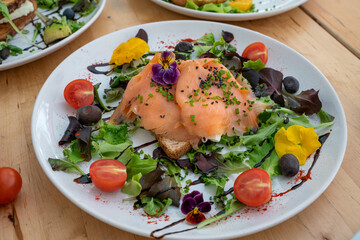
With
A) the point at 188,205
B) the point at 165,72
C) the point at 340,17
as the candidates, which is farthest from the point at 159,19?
the point at 188,205

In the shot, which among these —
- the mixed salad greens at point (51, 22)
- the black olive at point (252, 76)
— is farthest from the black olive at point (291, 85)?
the mixed salad greens at point (51, 22)

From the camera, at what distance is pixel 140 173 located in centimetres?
190

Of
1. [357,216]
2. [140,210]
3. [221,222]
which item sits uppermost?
[357,216]

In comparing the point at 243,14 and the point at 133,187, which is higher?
the point at 243,14

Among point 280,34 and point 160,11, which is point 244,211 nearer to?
point 280,34

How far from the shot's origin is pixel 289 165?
194 centimetres

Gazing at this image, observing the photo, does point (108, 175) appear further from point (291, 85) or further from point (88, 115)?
point (291, 85)

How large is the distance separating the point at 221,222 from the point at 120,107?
1030 millimetres

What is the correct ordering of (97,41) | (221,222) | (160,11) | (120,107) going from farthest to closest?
(160,11) < (97,41) < (120,107) < (221,222)

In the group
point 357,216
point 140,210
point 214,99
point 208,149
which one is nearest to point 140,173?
point 140,210

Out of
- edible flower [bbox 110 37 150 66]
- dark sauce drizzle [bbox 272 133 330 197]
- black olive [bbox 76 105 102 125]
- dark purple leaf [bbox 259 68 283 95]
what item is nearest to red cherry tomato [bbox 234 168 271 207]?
dark sauce drizzle [bbox 272 133 330 197]

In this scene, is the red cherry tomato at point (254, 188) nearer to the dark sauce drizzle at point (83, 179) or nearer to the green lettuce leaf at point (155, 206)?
the green lettuce leaf at point (155, 206)

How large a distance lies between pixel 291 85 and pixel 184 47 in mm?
881

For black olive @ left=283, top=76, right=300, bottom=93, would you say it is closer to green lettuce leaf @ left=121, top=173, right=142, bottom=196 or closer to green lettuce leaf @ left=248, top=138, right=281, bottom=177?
green lettuce leaf @ left=248, top=138, right=281, bottom=177
